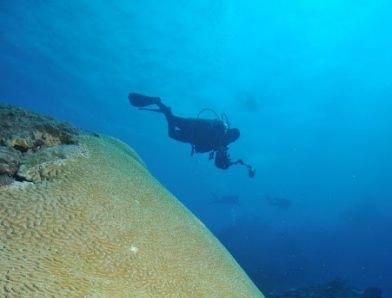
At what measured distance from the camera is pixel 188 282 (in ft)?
5.36

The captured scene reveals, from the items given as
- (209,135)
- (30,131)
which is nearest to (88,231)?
(30,131)

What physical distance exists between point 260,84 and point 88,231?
30.0 metres

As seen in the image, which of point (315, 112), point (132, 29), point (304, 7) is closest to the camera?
point (304, 7)

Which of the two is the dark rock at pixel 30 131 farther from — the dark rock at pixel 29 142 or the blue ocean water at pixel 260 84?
the blue ocean water at pixel 260 84

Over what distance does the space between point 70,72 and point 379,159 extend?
130 feet

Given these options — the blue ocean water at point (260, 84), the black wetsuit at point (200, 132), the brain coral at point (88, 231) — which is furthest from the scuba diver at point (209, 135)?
the blue ocean water at point (260, 84)

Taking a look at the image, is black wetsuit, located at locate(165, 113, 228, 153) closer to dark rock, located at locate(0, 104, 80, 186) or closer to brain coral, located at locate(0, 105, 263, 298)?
dark rock, located at locate(0, 104, 80, 186)

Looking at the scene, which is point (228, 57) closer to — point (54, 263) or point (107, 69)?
point (107, 69)

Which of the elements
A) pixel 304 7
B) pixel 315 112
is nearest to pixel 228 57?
pixel 304 7

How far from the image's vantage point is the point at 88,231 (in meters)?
1.48

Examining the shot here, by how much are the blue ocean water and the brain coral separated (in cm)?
1568

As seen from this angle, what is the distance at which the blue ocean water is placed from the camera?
24078mm

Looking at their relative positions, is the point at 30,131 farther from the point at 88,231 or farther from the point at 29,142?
the point at 88,231

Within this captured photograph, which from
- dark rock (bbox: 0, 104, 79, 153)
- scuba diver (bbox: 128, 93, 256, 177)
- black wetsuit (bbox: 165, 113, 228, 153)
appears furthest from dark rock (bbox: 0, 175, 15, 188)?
black wetsuit (bbox: 165, 113, 228, 153)
